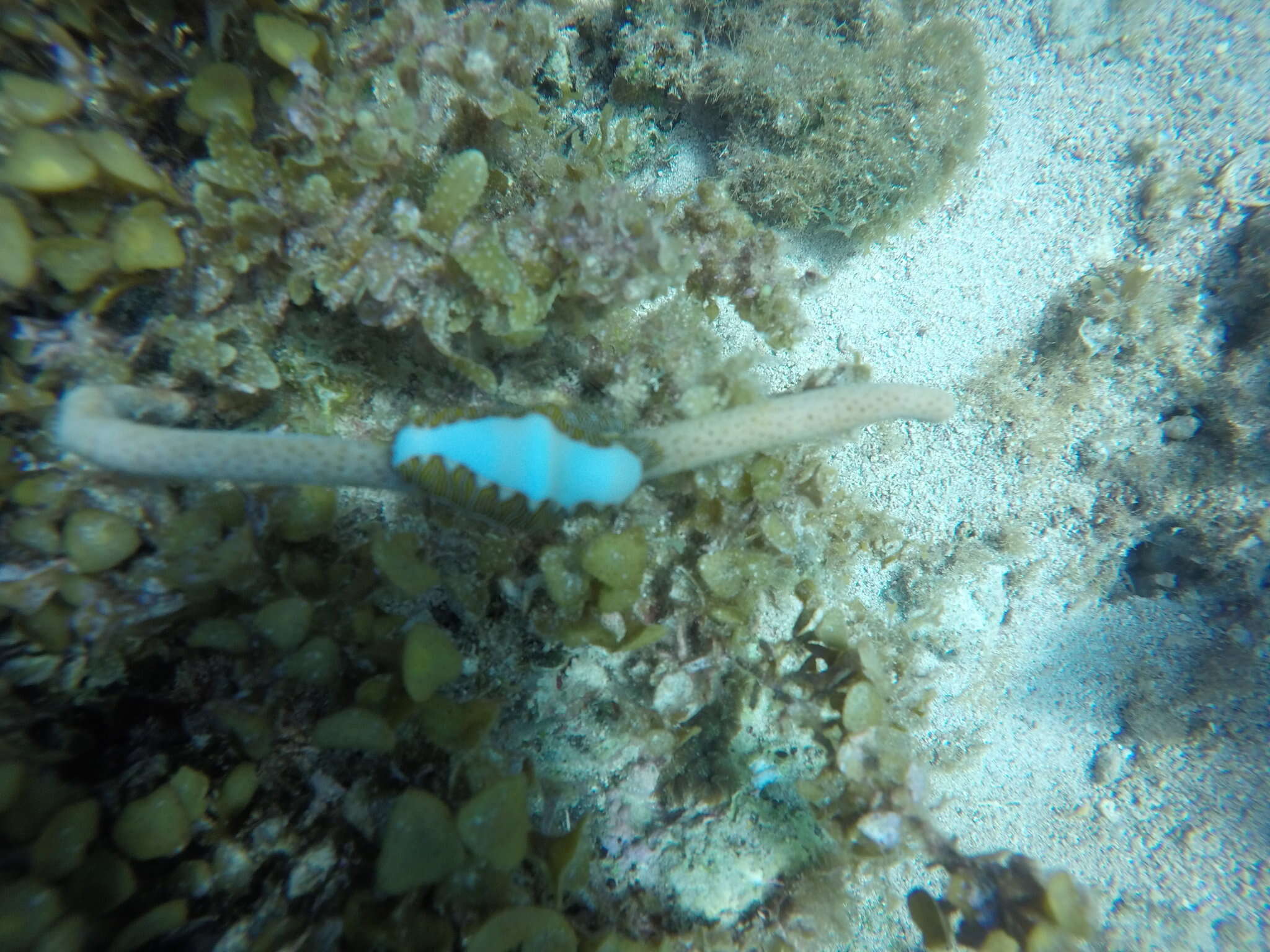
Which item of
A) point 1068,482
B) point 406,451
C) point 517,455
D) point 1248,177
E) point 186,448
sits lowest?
point 186,448

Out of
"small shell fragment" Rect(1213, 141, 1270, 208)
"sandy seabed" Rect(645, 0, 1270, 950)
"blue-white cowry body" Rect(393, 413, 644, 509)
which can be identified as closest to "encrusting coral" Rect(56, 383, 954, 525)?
"blue-white cowry body" Rect(393, 413, 644, 509)

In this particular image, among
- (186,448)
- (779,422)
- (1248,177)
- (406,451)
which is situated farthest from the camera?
(1248,177)

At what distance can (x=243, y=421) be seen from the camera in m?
2.67

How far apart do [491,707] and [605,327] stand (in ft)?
6.50

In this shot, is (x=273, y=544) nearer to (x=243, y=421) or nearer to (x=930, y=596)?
(x=243, y=421)

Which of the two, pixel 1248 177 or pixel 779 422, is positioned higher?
pixel 1248 177

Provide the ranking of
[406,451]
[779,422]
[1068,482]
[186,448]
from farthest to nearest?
[1068,482], [779,422], [406,451], [186,448]

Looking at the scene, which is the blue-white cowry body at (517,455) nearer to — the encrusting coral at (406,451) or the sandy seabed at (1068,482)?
the encrusting coral at (406,451)

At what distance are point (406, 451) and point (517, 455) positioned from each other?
0.50m

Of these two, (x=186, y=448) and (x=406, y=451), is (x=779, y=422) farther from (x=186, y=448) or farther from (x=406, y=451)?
(x=186, y=448)

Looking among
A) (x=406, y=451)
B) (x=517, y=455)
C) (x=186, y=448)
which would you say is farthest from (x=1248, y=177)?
(x=186, y=448)

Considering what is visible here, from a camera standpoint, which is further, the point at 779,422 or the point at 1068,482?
the point at 1068,482

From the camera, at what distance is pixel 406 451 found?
234cm

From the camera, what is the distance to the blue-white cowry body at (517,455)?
7.55 feet
